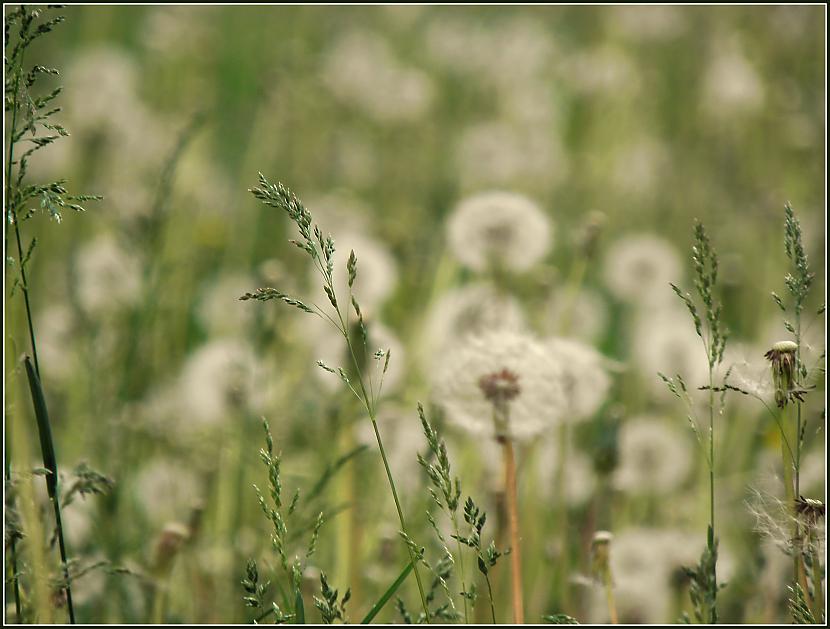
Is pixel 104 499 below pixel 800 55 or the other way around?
below

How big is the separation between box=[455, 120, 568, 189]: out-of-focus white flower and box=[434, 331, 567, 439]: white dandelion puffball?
2.51m

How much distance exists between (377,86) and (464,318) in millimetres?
2713

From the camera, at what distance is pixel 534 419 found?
143 cm

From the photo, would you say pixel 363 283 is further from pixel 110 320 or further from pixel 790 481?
pixel 790 481

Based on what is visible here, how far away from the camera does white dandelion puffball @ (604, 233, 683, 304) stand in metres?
2.90


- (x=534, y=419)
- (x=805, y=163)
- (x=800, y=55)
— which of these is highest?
(x=800, y=55)

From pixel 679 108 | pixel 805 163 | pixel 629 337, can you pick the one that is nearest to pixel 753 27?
pixel 679 108

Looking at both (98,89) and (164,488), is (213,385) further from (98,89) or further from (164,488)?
(98,89)

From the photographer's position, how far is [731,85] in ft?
13.6

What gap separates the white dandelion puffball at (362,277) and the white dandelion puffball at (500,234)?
30 cm

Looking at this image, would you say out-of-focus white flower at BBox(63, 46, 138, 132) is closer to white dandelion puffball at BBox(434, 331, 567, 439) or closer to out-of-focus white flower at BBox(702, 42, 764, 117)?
white dandelion puffball at BBox(434, 331, 567, 439)

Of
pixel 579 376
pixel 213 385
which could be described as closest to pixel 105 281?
pixel 213 385

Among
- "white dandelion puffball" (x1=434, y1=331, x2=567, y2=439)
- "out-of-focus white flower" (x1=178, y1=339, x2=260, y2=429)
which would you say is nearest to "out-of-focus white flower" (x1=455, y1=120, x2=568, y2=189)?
"out-of-focus white flower" (x1=178, y1=339, x2=260, y2=429)

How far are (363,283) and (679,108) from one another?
3.29 m
